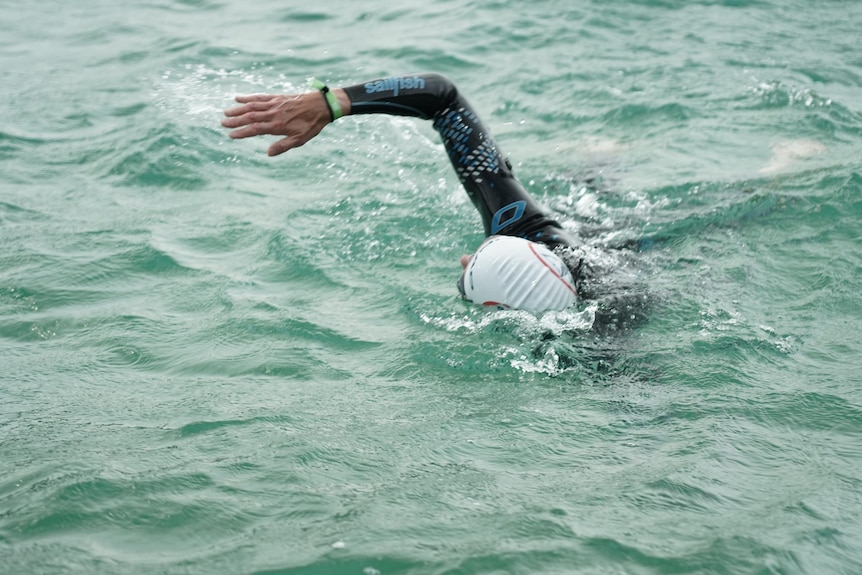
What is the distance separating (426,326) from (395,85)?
4.94 feet

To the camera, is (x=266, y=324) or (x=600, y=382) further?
(x=266, y=324)

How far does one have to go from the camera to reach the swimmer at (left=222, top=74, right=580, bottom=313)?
16.1 ft

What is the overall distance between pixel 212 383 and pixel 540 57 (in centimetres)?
766

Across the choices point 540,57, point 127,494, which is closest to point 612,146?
point 540,57

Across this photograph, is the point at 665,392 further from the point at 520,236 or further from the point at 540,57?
the point at 540,57

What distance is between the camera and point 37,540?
12.0 ft

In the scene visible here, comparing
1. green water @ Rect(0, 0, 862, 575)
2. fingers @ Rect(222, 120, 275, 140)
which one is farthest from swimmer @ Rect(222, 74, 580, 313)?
green water @ Rect(0, 0, 862, 575)

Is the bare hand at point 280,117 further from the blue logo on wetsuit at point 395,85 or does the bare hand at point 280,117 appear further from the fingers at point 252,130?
the blue logo on wetsuit at point 395,85

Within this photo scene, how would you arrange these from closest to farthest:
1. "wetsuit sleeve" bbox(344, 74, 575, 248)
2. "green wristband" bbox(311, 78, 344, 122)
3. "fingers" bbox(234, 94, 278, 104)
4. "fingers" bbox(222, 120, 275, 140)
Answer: "fingers" bbox(222, 120, 275, 140) < "fingers" bbox(234, 94, 278, 104) < "green wristband" bbox(311, 78, 344, 122) < "wetsuit sleeve" bbox(344, 74, 575, 248)

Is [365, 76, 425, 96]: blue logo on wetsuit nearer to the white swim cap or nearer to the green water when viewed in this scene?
the white swim cap

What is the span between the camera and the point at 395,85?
5582 millimetres

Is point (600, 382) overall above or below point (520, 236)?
below

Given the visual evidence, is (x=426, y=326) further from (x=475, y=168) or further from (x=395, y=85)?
(x=395, y=85)

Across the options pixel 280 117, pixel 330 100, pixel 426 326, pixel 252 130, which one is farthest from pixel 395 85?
pixel 426 326
